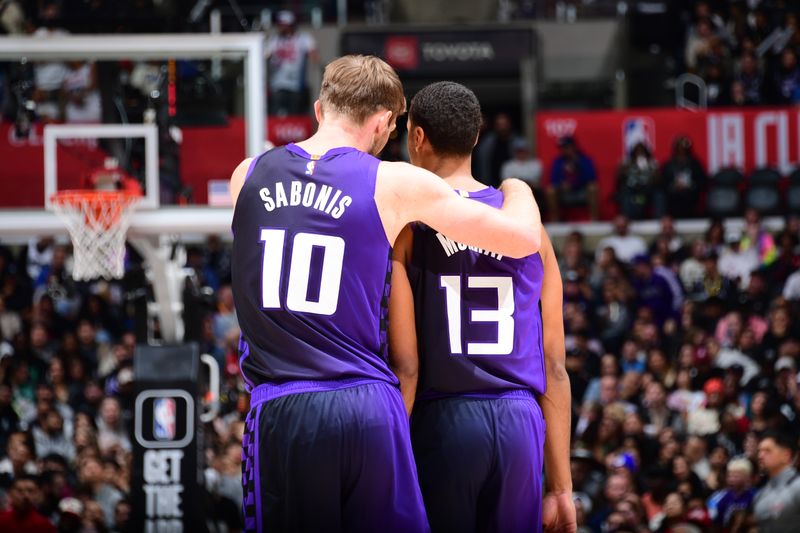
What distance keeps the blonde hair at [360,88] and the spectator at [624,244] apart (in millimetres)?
12114

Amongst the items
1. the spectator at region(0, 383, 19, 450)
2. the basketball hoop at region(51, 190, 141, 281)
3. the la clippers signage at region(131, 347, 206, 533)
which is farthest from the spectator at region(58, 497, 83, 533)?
the basketball hoop at region(51, 190, 141, 281)

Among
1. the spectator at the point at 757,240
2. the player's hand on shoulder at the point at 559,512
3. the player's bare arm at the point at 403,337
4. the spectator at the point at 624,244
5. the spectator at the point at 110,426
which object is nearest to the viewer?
the player's bare arm at the point at 403,337

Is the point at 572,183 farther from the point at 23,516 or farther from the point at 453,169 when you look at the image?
the point at 453,169

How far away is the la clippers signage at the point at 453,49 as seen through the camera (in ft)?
61.2

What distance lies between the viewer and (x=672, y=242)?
1612 centimetres

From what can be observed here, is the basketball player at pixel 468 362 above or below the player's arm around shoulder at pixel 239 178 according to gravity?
below

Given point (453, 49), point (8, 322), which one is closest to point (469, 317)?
point (8, 322)

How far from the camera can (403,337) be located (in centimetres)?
459

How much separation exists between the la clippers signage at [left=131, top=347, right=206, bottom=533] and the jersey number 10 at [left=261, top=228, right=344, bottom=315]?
5407 millimetres

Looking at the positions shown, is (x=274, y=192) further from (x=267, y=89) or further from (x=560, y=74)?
(x=560, y=74)

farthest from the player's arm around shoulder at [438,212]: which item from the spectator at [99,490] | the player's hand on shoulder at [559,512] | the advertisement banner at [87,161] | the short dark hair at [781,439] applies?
the spectator at [99,490]

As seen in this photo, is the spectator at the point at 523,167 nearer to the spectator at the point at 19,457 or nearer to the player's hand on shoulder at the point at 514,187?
the spectator at the point at 19,457

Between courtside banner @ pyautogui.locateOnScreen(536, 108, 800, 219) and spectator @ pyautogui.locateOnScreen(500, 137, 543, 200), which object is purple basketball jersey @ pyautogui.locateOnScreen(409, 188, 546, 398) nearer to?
spectator @ pyautogui.locateOnScreen(500, 137, 543, 200)

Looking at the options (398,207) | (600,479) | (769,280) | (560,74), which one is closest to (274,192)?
(398,207)
